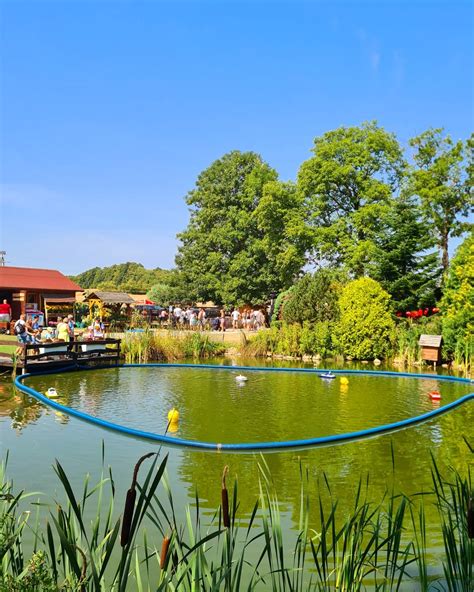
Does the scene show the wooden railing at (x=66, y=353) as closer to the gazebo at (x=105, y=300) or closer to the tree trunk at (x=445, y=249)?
the gazebo at (x=105, y=300)

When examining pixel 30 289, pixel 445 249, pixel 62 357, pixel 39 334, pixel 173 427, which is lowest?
pixel 173 427

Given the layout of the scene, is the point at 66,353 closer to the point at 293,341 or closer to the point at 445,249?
the point at 293,341

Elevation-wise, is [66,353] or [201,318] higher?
[201,318]

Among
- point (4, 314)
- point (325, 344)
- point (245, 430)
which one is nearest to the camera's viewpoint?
point (245, 430)

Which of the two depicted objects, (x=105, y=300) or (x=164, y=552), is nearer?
(x=164, y=552)

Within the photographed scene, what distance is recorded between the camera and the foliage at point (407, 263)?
21.5 metres

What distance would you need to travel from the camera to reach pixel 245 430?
8820mm

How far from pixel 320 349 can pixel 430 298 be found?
4840 millimetres

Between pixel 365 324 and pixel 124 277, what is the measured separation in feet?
226

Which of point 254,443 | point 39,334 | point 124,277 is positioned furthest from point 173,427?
point 124,277

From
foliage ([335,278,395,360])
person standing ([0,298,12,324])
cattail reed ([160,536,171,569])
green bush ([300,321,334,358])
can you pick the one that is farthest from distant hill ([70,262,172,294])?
cattail reed ([160,536,171,569])

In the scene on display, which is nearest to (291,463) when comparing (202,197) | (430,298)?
(430,298)

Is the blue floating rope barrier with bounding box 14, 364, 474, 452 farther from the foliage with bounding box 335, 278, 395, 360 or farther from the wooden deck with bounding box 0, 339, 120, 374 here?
the foliage with bounding box 335, 278, 395, 360

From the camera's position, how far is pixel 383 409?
10805mm
